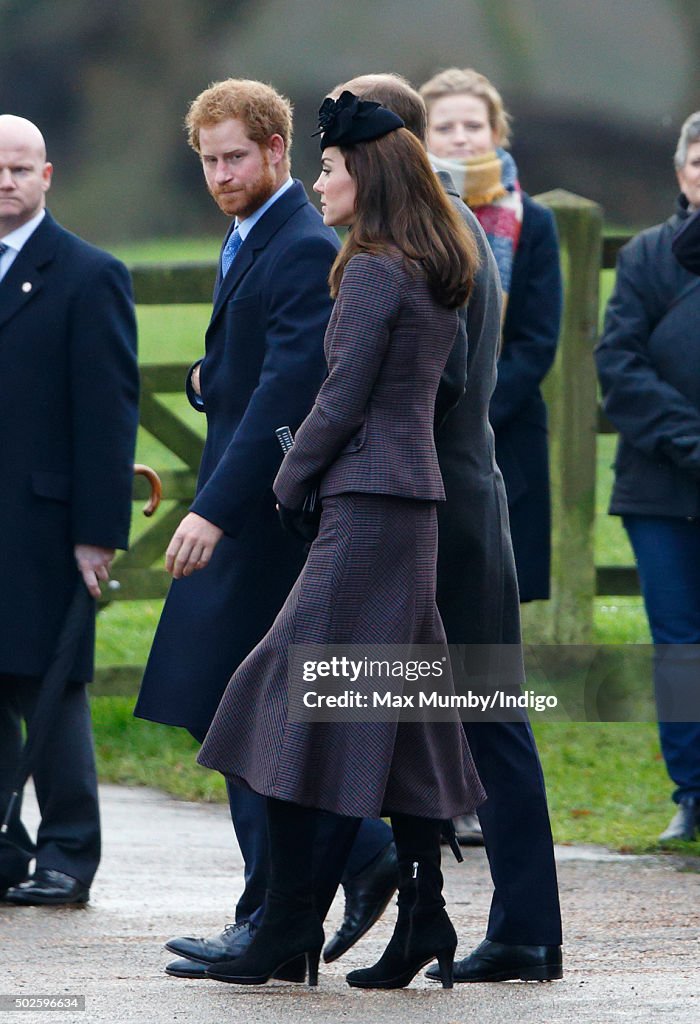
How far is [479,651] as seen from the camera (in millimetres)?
3609

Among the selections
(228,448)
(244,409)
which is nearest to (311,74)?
(244,409)

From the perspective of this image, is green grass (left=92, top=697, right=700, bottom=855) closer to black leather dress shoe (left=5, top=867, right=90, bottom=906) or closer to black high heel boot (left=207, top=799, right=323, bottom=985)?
black leather dress shoe (left=5, top=867, right=90, bottom=906)

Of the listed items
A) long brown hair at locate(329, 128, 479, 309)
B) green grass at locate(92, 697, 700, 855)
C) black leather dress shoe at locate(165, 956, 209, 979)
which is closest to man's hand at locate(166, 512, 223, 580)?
long brown hair at locate(329, 128, 479, 309)

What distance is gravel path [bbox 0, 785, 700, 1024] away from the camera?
10.6 ft

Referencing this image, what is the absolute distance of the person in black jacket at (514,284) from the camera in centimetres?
529

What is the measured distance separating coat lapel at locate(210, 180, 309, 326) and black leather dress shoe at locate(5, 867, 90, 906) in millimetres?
1425

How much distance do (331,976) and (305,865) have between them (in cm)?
34

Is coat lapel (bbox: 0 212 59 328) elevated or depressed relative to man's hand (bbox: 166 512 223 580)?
elevated

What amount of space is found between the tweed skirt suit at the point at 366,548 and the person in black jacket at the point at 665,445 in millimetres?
2151

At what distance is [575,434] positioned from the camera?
21.8ft

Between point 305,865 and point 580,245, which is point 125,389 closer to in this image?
point 305,865

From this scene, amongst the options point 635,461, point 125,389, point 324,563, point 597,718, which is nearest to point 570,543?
point 597,718

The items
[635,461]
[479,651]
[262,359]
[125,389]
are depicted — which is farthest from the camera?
[635,461]

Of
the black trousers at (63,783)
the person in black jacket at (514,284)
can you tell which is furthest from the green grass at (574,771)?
the black trousers at (63,783)
